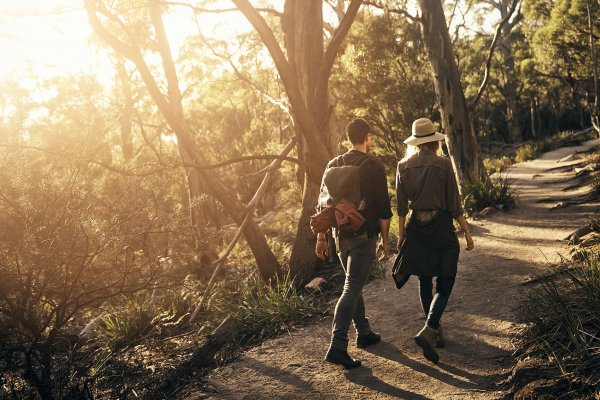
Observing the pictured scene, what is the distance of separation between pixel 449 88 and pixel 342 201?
304 inches

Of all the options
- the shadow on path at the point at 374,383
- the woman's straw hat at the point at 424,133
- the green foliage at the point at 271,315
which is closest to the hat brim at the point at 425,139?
the woman's straw hat at the point at 424,133

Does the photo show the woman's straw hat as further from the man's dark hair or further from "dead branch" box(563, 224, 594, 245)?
"dead branch" box(563, 224, 594, 245)

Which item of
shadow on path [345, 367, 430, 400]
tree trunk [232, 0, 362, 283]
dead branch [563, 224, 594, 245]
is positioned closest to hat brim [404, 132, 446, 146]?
shadow on path [345, 367, 430, 400]

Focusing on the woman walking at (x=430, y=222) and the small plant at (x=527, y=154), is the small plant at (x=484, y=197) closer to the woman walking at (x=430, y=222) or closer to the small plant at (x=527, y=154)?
the woman walking at (x=430, y=222)

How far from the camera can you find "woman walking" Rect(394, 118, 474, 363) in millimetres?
4625

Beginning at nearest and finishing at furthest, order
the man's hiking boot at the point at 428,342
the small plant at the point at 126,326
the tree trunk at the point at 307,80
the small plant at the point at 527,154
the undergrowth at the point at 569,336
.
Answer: the undergrowth at the point at 569,336
the man's hiking boot at the point at 428,342
the small plant at the point at 126,326
the tree trunk at the point at 307,80
the small plant at the point at 527,154

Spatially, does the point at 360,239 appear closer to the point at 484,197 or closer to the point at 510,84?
the point at 484,197

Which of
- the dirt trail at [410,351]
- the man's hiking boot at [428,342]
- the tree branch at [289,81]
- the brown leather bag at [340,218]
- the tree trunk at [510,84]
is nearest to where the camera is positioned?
the dirt trail at [410,351]

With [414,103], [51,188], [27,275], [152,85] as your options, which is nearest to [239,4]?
[152,85]

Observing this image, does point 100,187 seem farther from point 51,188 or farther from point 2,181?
point 2,181

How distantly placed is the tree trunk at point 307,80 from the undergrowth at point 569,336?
4.33m

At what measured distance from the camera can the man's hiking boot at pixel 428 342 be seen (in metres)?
4.54

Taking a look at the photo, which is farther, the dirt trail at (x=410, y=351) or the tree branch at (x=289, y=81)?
the tree branch at (x=289, y=81)

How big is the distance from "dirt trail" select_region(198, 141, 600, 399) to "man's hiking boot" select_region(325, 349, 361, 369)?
0.08 meters
